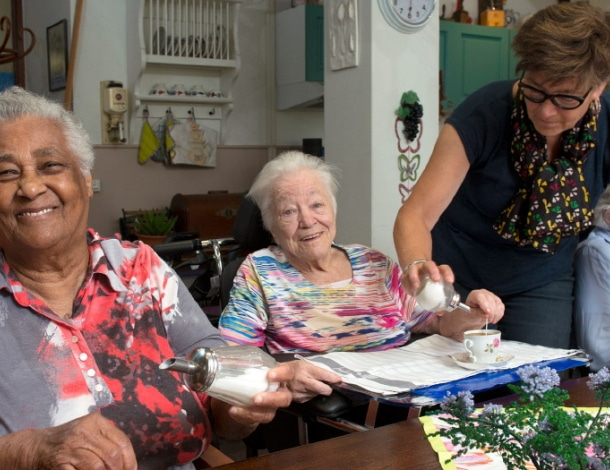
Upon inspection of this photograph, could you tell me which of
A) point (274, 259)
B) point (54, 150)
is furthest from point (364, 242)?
point (54, 150)

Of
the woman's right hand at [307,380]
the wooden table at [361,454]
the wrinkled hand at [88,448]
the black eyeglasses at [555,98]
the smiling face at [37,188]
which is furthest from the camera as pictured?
the black eyeglasses at [555,98]

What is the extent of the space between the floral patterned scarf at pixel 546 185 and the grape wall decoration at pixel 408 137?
5.62 ft

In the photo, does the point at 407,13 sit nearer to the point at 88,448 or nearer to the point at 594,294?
the point at 594,294

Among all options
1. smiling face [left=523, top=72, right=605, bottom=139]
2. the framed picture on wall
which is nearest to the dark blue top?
smiling face [left=523, top=72, right=605, bottom=139]

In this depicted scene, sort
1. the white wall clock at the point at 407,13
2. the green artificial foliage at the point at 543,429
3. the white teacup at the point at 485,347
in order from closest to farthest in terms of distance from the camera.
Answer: the green artificial foliage at the point at 543,429 → the white teacup at the point at 485,347 → the white wall clock at the point at 407,13

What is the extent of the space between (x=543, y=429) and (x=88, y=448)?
58cm

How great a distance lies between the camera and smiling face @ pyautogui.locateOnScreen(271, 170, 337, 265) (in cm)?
194

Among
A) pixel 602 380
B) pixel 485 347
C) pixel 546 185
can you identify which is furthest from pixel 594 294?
pixel 602 380

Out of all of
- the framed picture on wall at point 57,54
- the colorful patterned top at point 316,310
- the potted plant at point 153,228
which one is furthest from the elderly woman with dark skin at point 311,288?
the framed picture on wall at point 57,54

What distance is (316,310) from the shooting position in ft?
6.26

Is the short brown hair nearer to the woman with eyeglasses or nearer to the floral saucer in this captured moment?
the woman with eyeglasses

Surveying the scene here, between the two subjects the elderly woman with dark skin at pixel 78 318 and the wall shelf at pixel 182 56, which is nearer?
the elderly woman with dark skin at pixel 78 318

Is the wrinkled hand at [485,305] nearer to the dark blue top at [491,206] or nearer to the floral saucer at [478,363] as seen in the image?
the floral saucer at [478,363]

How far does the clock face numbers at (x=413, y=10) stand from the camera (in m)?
3.52
